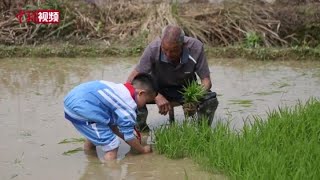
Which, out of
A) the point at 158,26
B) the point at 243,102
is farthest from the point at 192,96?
the point at 158,26

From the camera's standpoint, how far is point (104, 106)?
4.07 metres

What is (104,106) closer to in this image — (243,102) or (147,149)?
(147,149)

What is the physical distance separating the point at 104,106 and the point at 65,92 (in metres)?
2.40

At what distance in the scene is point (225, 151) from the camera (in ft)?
12.2

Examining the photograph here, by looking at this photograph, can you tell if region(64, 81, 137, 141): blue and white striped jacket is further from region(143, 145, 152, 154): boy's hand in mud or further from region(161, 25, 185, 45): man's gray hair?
region(161, 25, 185, 45): man's gray hair

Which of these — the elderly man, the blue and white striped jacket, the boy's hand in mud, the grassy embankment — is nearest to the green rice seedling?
the elderly man

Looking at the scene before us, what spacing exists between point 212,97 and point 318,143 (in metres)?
1.16

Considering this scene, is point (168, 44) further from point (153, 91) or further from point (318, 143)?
point (318, 143)

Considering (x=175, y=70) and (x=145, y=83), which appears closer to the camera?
(x=145, y=83)

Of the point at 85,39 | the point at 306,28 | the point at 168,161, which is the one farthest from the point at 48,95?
the point at 306,28

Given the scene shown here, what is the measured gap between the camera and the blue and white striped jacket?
4.00 metres

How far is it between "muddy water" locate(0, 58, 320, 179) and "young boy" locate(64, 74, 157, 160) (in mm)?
179

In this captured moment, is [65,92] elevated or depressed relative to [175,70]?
depressed

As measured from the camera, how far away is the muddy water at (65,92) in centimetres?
389
